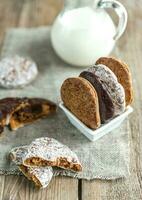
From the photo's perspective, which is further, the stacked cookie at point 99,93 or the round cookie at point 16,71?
the round cookie at point 16,71

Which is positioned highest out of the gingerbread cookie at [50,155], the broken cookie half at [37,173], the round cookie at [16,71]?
the gingerbread cookie at [50,155]

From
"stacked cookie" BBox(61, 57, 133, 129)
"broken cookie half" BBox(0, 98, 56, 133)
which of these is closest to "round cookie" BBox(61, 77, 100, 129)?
"stacked cookie" BBox(61, 57, 133, 129)

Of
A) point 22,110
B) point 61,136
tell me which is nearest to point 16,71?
point 22,110

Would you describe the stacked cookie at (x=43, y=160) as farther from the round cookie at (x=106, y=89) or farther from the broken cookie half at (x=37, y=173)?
the round cookie at (x=106, y=89)

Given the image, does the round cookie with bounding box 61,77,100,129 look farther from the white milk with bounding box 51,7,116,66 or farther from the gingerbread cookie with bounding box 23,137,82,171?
the white milk with bounding box 51,7,116,66

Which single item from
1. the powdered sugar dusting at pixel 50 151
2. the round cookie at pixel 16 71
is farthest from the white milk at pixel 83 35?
the powdered sugar dusting at pixel 50 151

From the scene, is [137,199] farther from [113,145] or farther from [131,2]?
[131,2]
